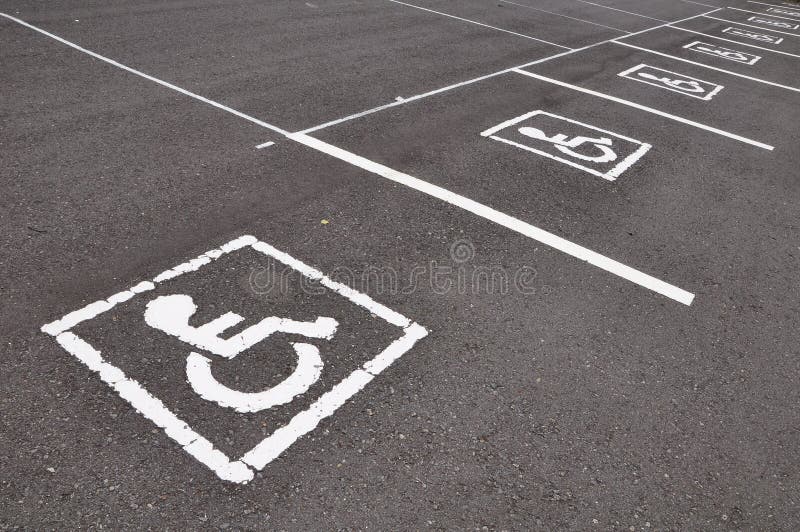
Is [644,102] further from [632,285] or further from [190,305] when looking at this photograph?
[190,305]

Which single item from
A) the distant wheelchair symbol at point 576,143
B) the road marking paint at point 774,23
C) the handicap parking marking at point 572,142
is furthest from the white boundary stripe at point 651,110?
the road marking paint at point 774,23

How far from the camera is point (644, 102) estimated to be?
9.67m

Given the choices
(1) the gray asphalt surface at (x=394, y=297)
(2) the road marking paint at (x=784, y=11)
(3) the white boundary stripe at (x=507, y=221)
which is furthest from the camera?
(2) the road marking paint at (x=784, y=11)

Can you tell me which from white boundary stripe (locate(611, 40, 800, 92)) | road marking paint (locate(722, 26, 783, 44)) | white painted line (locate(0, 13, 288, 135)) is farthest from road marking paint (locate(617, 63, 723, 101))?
road marking paint (locate(722, 26, 783, 44))

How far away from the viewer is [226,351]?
3.85m

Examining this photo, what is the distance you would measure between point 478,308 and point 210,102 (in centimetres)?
472

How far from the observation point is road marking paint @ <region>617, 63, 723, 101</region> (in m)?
10.7

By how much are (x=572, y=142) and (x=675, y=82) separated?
4.79 metres

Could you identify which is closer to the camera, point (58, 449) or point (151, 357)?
point (58, 449)

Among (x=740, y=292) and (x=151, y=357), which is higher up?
(x=151, y=357)

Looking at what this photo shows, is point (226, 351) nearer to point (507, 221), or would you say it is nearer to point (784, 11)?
point (507, 221)

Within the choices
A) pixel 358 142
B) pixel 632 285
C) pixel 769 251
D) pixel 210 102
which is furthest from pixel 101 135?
pixel 769 251

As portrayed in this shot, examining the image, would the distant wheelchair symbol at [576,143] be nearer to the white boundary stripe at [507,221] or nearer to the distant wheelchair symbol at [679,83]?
the white boundary stripe at [507,221]

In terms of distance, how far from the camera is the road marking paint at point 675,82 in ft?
35.1
